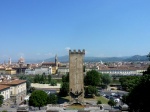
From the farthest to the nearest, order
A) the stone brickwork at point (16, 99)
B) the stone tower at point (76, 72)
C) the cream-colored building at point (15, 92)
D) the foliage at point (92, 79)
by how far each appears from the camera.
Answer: the foliage at point (92, 79) < the cream-colored building at point (15, 92) < the stone brickwork at point (16, 99) < the stone tower at point (76, 72)

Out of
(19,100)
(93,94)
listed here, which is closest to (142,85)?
(93,94)

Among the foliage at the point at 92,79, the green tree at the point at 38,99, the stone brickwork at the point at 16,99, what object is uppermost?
the foliage at the point at 92,79

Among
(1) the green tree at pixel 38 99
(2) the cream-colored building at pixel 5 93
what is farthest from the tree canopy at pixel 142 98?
(2) the cream-colored building at pixel 5 93

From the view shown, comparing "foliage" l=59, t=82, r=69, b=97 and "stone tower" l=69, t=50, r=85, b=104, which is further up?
"stone tower" l=69, t=50, r=85, b=104

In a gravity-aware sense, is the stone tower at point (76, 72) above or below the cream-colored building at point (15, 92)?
above

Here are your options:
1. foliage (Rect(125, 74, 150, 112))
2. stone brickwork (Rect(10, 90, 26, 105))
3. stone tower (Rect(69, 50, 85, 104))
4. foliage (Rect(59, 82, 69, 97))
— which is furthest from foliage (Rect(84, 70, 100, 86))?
foliage (Rect(125, 74, 150, 112))

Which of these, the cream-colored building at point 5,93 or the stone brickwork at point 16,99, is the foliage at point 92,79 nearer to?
the stone brickwork at point 16,99

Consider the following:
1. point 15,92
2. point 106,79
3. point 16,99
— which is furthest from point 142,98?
point 106,79

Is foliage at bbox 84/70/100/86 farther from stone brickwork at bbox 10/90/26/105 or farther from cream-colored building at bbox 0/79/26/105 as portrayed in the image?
stone brickwork at bbox 10/90/26/105

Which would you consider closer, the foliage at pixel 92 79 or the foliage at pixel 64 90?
the foliage at pixel 64 90

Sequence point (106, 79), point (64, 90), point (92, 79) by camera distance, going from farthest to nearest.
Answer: point (106, 79), point (92, 79), point (64, 90)

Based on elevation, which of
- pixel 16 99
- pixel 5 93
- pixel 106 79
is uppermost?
pixel 106 79

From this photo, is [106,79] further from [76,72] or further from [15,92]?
[76,72]

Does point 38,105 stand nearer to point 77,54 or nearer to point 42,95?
point 42,95
